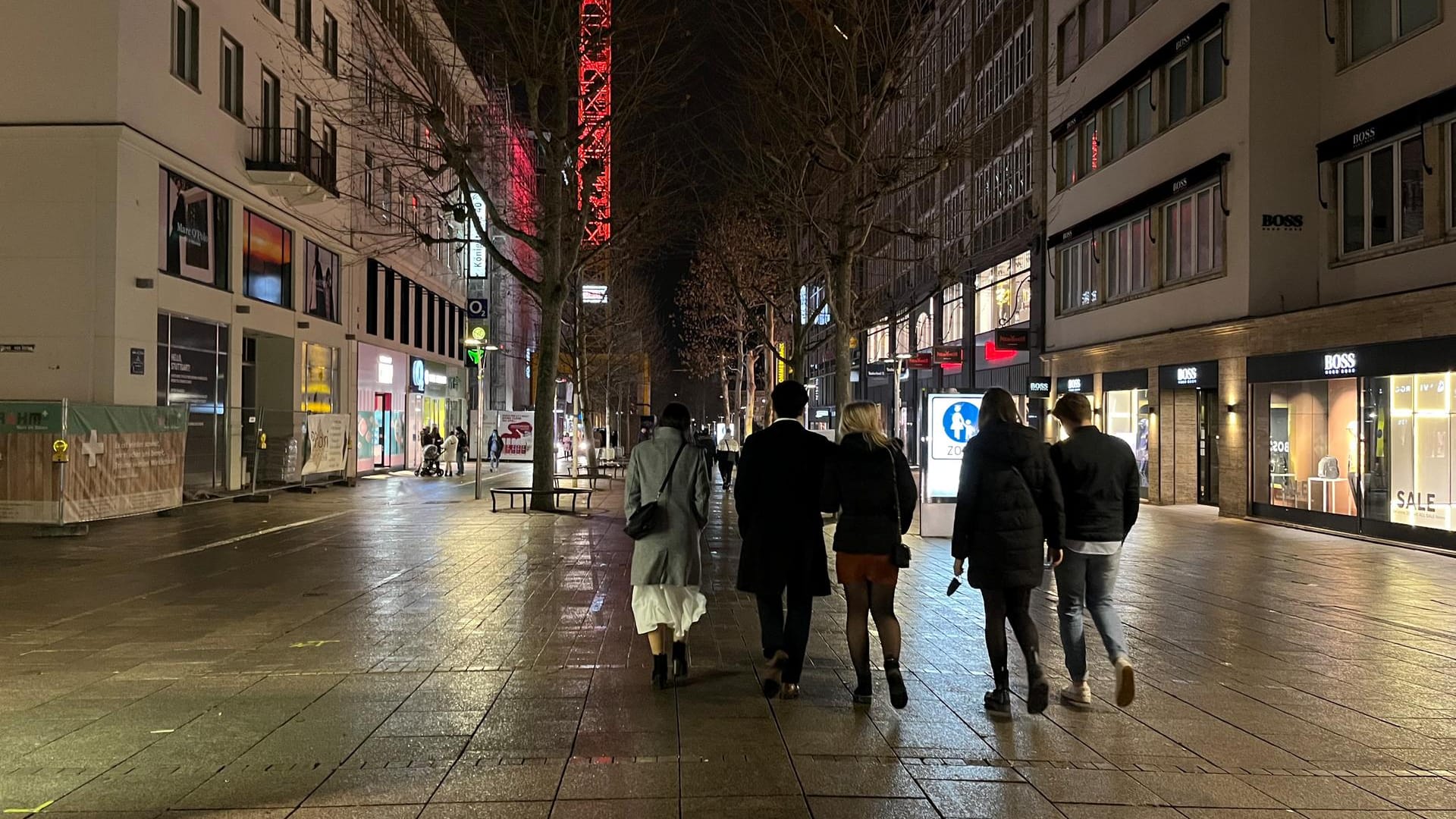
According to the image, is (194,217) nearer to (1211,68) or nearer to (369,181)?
(369,181)

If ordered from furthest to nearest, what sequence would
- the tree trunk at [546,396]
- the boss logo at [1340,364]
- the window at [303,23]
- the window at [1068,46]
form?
1. the window at [1068,46]
2. the window at [303,23]
3. the tree trunk at [546,396]
4. the boss logo at [1340,364]

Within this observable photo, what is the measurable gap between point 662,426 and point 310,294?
83.8 feet

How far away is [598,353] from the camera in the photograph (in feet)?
152

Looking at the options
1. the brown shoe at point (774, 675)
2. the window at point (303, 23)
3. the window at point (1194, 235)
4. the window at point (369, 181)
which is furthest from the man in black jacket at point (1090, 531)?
the window at point (369, 181)

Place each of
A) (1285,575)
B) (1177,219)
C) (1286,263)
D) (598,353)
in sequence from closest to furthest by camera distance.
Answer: (1285,575) < (1286,263) < (1177,219) < (598,353)

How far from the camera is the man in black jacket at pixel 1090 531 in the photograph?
21.6 ft

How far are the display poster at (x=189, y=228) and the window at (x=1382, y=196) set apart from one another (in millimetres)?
21990

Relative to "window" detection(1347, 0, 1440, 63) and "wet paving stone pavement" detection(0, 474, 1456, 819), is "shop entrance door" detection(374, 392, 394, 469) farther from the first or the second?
"window" detection(1347, 0, 1440, 63)

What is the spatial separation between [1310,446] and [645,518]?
54.3 feet

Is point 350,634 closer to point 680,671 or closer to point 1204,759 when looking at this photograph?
point 680,671

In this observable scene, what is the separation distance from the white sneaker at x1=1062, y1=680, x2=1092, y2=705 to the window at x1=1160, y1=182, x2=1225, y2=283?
1771 cm

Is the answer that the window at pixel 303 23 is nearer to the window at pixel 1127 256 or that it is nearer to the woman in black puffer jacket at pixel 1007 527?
the window at pixel 1127 256

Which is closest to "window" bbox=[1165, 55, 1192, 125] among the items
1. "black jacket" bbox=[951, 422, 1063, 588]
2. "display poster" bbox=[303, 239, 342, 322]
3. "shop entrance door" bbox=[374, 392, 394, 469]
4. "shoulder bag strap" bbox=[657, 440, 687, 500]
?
"black jacket" bbox=[951, 422, 1063, 588]

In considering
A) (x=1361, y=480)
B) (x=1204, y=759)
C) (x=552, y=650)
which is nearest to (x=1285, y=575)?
(x=1361, y=480)
